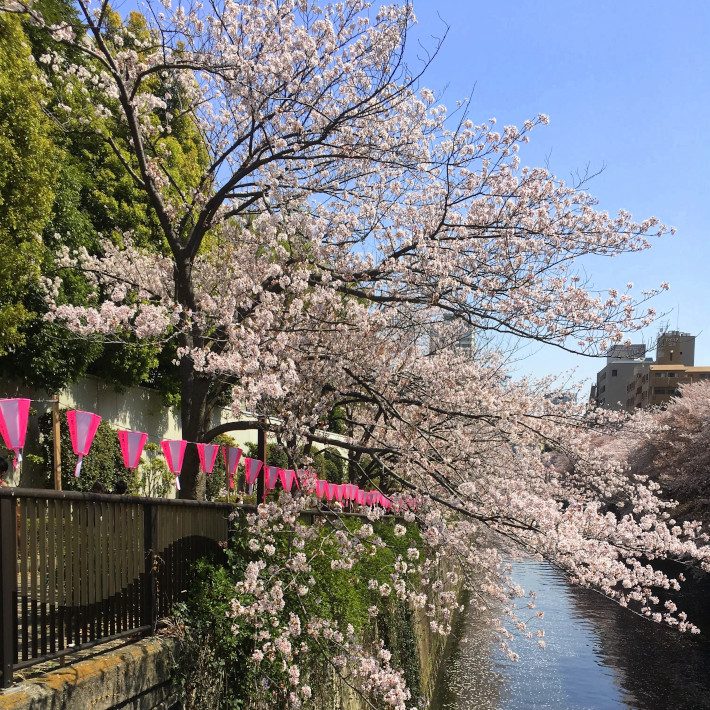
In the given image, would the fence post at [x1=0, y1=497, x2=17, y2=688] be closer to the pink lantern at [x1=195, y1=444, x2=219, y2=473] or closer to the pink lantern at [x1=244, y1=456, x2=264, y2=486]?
the pink lantern at [x1=195, y1=444, x2=219, y2=473]

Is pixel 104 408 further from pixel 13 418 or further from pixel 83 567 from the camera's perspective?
pixel 83 567

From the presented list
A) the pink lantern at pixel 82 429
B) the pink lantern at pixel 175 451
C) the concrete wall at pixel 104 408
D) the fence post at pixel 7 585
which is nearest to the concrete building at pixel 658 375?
the concrete wall at pixel 104 408

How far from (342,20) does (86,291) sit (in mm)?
8461

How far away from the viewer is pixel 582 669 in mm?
16812

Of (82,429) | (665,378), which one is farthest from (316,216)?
(665,378)

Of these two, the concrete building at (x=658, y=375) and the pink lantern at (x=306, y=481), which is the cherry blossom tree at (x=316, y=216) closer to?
the pink lantern at (x=306, y=481)

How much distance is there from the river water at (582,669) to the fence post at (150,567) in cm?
863

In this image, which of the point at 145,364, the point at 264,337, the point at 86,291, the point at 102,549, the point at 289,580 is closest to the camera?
the point at 102,549

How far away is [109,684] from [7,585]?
95 centimetres

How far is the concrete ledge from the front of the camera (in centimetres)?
362

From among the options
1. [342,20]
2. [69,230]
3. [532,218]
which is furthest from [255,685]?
[69,230]

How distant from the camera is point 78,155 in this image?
649 inches

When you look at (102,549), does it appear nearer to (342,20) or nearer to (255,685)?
(255,685)

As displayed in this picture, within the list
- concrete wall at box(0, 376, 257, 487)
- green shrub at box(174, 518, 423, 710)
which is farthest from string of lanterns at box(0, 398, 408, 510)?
concrete wall at box(0, 376, 257, 487)
